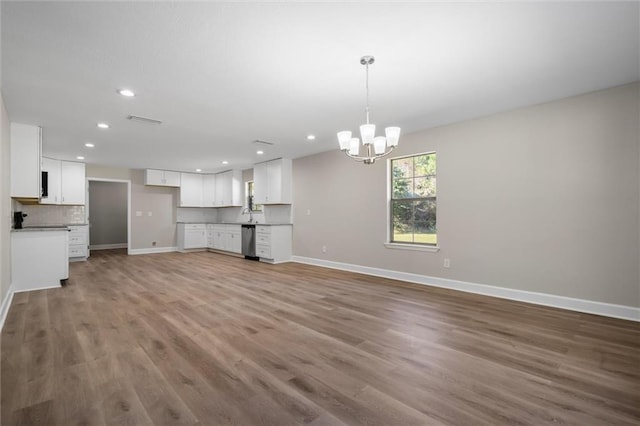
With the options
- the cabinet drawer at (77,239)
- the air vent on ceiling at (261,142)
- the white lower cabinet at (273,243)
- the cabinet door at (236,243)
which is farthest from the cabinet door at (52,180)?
the air vent on ceiling at (261,142)

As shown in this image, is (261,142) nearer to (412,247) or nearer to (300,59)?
(300,59)

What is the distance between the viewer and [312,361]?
2209 millimetres

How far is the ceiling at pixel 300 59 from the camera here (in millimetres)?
1965

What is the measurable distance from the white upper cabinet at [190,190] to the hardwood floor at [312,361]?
5.23 m

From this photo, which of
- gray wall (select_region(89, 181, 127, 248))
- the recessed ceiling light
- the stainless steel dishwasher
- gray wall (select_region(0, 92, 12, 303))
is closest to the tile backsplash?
gray wall (select_region(89, 181, 127, 248))

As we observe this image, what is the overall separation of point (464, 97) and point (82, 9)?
3457mm

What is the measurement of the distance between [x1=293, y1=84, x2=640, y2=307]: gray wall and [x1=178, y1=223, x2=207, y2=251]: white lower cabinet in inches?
238

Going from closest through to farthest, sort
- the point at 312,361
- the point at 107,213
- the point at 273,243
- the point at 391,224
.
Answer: the point at 312,361, the point at 391,224, the point at 273,243, the point at 107,213

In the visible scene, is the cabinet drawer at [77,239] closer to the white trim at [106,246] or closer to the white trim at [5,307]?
the white trim at [106,246]

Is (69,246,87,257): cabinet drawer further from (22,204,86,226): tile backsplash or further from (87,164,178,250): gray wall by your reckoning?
(87,164,178,250): gray wall

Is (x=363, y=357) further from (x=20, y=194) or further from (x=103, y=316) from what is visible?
(x=20, y=194)

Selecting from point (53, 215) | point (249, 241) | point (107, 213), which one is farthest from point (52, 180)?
point (249, 241)

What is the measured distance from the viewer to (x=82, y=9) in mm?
1904

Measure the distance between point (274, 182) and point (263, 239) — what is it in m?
1.36
